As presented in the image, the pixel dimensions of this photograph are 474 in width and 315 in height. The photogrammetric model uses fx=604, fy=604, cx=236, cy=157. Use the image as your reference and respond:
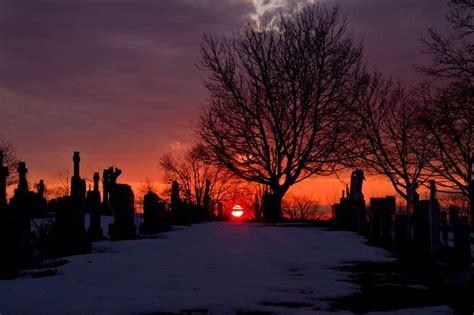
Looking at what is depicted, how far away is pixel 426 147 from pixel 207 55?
46.4 ft

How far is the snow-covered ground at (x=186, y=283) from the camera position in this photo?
5324 millimetres

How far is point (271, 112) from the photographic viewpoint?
32.9 m

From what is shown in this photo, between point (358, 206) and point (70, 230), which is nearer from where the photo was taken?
point (70, 230)

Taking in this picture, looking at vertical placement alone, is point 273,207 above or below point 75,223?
above

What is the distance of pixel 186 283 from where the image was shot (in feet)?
22.0

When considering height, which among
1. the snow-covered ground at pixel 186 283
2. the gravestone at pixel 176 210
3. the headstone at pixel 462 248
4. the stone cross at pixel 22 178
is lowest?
the snow-covered ground at pixel 186 283

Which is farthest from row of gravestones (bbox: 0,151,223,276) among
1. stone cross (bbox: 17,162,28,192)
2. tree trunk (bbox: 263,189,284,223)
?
stone cross (bbox: 17,162,28,192)

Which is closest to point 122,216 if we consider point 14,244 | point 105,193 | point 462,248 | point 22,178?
point 14,244

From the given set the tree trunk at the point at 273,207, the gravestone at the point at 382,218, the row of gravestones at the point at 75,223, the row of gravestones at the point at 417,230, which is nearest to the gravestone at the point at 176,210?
the row of gravestones at the point at 75,223

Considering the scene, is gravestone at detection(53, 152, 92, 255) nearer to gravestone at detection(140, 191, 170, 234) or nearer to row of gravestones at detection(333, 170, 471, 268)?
gravestone at detection(140, 191, 170, 234)

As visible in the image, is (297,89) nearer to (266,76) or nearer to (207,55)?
(266,76)

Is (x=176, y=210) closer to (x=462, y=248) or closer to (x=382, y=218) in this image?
(x=382, y=218)

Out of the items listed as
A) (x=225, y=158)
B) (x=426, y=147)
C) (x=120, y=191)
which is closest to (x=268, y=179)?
(x=225, y=158)

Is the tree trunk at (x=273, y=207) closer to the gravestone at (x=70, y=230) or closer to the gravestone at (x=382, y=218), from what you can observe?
the gravestone at (x=382, y=218)
